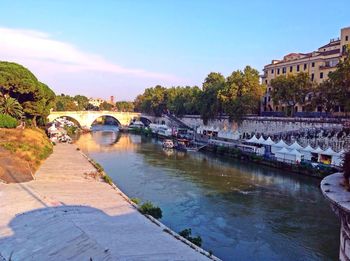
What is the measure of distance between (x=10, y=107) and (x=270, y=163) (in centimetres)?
2778

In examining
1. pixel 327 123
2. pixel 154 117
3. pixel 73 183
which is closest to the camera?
pixel 73 183

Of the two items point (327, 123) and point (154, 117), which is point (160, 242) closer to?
point (327, 123)

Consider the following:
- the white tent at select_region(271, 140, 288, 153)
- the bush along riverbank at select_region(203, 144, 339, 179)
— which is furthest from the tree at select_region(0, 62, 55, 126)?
the white tent at select_region(271, 140, 288, 153)

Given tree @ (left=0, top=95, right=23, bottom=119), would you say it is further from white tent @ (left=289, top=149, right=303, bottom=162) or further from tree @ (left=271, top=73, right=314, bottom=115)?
tree @ (left=271, top=73, right=314, bottom=115)

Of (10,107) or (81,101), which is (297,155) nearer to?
(10,107)

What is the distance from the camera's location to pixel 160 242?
44.3 ft

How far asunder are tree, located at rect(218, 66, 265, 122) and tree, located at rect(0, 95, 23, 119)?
28.0m

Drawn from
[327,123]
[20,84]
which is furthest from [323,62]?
[20,84]

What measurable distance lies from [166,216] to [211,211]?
2764mm

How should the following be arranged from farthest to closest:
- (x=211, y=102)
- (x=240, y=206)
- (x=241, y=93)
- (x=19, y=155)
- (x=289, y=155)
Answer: (x=211, y=102) → (x=241, y=93) → (x=289, y=155) → (x=19, y=155) → (x=240, y=206)

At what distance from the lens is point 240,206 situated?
23.0 m

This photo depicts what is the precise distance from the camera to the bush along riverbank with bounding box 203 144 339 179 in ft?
105

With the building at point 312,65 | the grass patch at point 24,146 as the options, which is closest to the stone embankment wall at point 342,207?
the grass patch at point 24,146

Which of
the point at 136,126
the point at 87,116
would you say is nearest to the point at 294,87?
the point at 136,126
